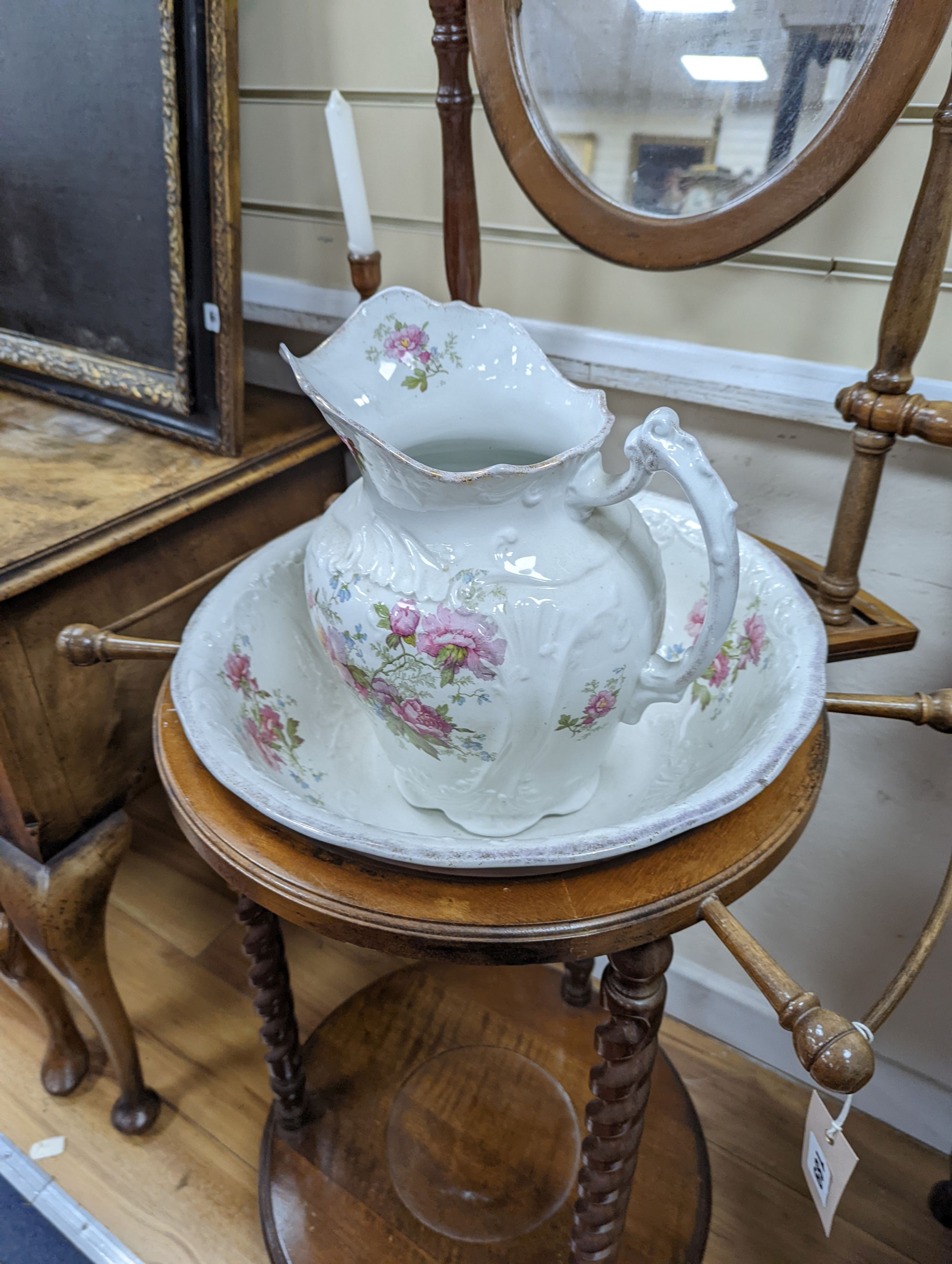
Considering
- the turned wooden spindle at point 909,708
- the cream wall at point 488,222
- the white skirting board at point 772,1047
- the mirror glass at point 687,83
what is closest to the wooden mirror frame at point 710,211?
the mirror glass at point 687,83

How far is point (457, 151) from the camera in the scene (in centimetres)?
66

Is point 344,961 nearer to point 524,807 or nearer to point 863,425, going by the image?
point 524,807

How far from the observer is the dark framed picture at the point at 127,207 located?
0.64m

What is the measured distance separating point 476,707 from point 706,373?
413 millimetres

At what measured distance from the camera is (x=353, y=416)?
551 mm

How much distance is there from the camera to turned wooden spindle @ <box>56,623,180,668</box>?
55cm

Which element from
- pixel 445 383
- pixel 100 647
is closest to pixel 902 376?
pixel 445 383

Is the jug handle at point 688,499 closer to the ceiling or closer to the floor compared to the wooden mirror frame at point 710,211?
closer to the floor

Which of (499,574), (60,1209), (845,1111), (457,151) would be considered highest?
(457,151)

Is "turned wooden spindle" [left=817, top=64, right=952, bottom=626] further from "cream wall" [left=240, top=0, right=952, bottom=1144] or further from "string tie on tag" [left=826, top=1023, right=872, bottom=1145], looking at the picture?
"string tie on tag" [left=826, top=1023, right=872, bottom=1145]

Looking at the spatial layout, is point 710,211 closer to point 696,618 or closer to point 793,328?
point 793,328

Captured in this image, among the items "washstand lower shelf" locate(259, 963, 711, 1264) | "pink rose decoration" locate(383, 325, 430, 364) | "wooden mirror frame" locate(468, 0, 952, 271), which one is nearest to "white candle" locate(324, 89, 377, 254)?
"wooden mirror frame" locate(468, 0, 952, 271)

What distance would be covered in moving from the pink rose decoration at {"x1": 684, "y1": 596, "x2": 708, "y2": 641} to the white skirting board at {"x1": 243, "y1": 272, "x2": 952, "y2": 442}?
0.59 feet

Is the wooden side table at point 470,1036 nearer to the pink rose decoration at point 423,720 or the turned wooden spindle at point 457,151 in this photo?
the pink rose decoration at point 423,720
